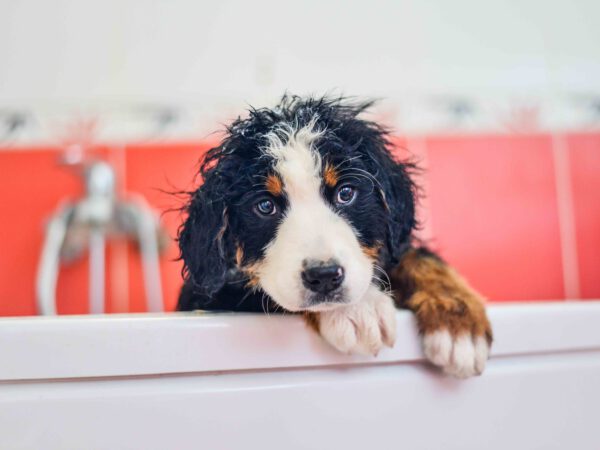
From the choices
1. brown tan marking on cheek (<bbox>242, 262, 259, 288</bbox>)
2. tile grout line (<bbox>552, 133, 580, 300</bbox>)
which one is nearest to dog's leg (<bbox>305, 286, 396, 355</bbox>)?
brown tan marking on cheek (<bbox>242, 262, 259, 288</bbox>)

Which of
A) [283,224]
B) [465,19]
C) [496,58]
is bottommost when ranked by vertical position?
[283,224]

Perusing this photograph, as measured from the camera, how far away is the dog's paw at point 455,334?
2.29 feet

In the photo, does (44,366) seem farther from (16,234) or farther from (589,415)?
(16,234)

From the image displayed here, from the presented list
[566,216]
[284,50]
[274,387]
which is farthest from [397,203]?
[566,216]

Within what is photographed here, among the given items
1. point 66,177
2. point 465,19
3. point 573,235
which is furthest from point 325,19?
point 573,235

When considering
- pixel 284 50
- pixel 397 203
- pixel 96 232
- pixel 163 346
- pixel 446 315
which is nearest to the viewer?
pixel 163 346

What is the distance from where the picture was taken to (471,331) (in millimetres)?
736

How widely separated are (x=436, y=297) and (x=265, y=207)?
280 millimetres

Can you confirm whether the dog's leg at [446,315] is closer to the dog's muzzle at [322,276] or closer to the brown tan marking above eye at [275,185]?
the dog's muzzle at [322,276]

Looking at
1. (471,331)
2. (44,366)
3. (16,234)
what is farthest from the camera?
(16,234)

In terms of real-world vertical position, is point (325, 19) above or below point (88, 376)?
above

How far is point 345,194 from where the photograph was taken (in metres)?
0.81

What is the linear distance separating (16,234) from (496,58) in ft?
6.31

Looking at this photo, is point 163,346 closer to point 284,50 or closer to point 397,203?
point 397,203
